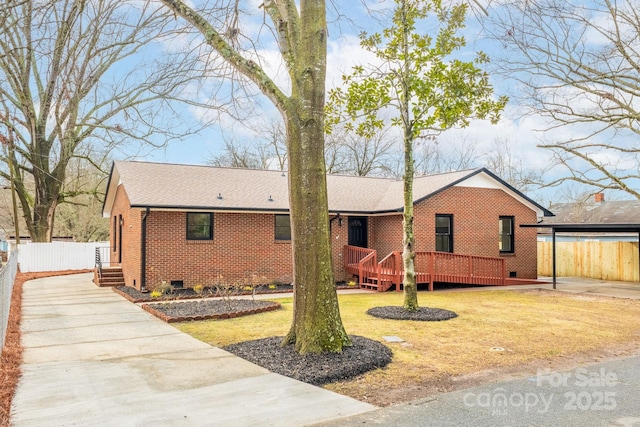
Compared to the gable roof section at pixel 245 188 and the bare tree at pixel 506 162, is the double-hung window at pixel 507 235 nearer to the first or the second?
the gable roof section at pixel 245 188

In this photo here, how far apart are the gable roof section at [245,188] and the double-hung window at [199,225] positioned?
0.58 metres

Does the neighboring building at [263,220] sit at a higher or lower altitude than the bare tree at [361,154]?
lower

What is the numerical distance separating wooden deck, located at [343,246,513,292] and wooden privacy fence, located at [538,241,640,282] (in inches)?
246

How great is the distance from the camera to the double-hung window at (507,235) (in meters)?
19.9

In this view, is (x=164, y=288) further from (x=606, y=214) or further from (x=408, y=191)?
(x=606, y=214)

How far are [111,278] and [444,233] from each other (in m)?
12.7

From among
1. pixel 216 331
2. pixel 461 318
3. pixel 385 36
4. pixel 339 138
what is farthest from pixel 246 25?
pixel 339 138

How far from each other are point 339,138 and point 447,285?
851 inches

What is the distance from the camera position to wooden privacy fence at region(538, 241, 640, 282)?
20.8 metres

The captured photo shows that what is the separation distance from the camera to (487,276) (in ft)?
59.5

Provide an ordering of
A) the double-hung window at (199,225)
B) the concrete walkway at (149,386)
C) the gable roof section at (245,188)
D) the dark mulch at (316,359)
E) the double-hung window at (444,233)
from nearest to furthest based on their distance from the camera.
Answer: the concrete walkway at (149,386) < the dark mulch at (316,359) < the gable roof section at (245,188) < the double-hung window at (199,225) < the double-hung window at (444,233)

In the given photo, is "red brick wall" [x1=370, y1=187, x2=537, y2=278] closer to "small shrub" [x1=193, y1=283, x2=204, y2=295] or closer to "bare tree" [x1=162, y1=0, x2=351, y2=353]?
"small shrub" [x1=193, y1=283, x2=204, y2=295]

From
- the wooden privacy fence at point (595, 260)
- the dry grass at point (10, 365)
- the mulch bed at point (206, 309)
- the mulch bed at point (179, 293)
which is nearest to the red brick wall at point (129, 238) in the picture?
the mulch bed at point (179, 293)

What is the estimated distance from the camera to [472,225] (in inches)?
745
